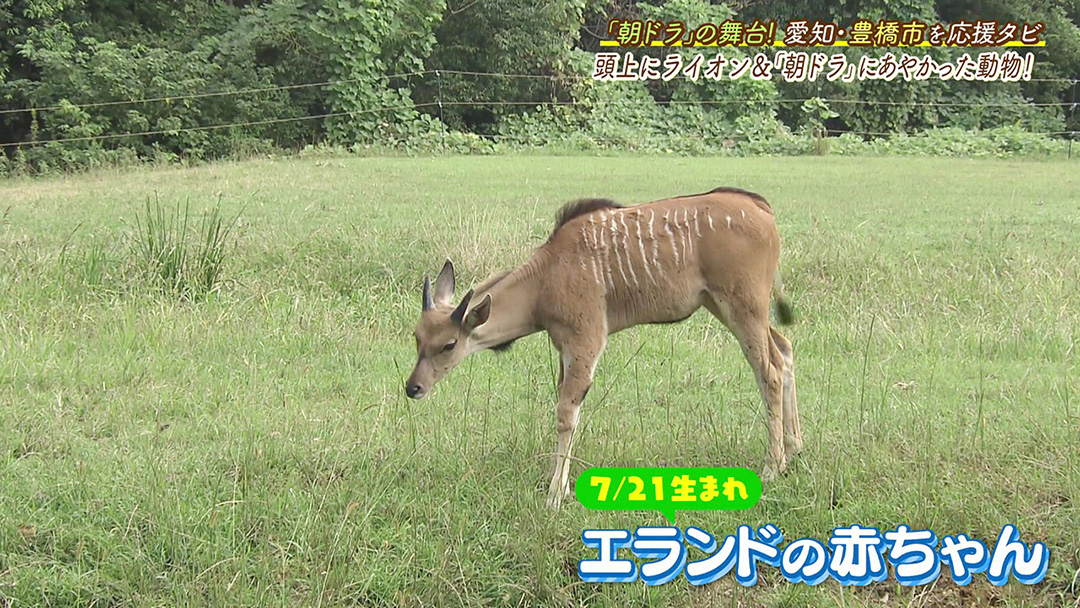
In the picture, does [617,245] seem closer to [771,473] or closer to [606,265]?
[606,265]

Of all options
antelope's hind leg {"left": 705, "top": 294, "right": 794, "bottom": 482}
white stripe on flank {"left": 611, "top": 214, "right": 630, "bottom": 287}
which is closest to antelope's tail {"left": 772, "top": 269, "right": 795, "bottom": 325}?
antelope's hind leg {"left": 705, "top": 294, "right": 794, "bottom": 482}

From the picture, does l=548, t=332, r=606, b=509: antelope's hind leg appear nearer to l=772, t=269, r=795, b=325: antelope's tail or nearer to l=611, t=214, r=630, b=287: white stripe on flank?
l=611, t=214, r=630, b=287: white stripe on flank

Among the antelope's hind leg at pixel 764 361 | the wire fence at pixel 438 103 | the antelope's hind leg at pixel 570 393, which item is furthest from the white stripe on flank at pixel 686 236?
the wire fence at pixel 438 103

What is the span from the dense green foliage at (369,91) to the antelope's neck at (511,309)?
15492 mm

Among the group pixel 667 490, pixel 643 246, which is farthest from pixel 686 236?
pixel 667 490

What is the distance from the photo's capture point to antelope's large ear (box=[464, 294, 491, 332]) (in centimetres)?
377

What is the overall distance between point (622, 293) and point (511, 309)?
0.49 meters

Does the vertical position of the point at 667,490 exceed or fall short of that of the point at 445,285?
it falls short

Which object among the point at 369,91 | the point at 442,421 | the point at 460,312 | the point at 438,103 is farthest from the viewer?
the point at 438,103

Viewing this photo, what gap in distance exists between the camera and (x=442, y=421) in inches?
181

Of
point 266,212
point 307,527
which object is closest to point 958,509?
point 307,527

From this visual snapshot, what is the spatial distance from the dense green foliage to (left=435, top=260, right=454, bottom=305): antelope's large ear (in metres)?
15.3

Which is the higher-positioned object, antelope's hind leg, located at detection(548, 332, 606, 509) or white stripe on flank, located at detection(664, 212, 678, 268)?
white stripe on flank, located at detection(664, 212, 678, 268)

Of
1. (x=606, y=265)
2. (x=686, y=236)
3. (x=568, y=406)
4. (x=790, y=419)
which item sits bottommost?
(x=790, y=419)
